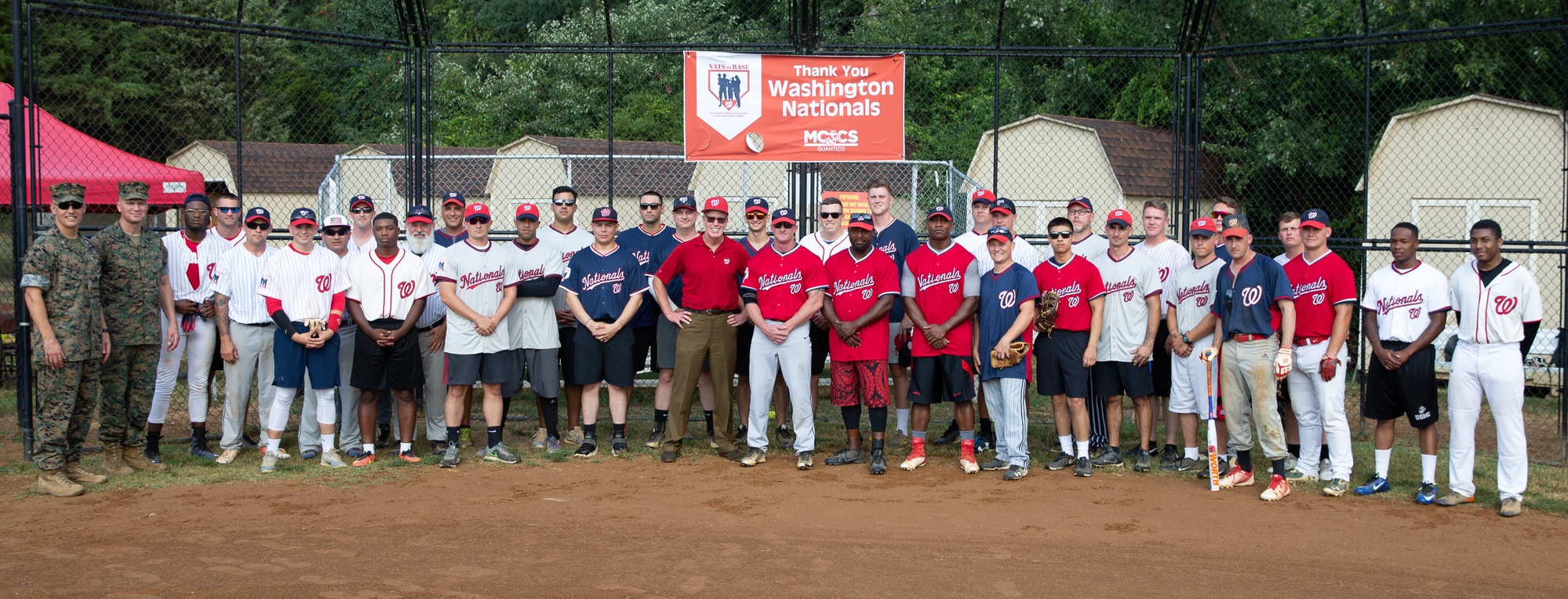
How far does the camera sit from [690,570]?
17.1 feet

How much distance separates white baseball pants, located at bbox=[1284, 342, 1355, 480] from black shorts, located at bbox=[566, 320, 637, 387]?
4645mm

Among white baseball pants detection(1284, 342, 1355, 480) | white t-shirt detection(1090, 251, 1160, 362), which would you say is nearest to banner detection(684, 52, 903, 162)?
white t-shirt detection(1090, 251, 1160, 362)

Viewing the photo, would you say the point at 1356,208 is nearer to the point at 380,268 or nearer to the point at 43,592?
the point at 380,268

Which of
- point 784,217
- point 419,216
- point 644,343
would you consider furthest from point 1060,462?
point 419,216

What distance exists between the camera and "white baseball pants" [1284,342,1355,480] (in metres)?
7.05

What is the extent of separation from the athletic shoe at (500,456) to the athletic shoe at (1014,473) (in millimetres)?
3462

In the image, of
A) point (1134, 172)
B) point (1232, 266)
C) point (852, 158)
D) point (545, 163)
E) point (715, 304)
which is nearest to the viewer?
point (1232, 266)

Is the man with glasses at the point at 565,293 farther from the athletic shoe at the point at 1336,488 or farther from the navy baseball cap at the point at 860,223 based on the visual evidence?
the athletic shoe at the point at 1336,488

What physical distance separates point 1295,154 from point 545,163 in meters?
11.6

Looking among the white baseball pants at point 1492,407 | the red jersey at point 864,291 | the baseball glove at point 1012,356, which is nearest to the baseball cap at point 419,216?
the red jersey at point 864,291

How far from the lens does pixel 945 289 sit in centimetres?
756

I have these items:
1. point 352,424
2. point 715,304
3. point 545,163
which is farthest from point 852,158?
point 545,163

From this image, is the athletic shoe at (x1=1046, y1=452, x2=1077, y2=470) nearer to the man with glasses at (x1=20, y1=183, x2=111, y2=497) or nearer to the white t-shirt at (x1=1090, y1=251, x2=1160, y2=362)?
the white t-shirt at (x1=1090, y1=251, x2=1160, y2=362)

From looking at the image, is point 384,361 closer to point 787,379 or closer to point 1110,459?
point 787,379
